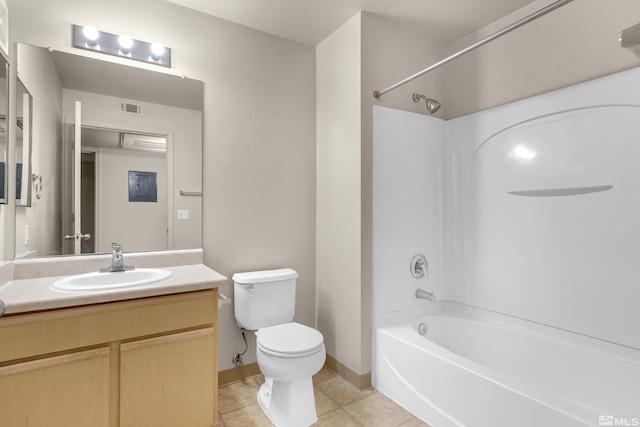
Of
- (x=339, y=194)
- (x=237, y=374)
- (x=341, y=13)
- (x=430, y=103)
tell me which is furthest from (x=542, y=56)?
(x=237, y=374)

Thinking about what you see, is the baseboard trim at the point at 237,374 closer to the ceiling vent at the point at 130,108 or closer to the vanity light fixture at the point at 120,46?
the ceiling vent at the point at 130,108

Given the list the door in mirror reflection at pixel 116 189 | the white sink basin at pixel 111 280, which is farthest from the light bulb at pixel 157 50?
the white sink basin at pixel 111 280

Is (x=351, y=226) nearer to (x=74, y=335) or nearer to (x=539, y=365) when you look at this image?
(x=539, y=365)

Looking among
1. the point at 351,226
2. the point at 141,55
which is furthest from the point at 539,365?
the point at 141,55

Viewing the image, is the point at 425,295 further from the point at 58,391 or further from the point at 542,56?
the point at 58,391

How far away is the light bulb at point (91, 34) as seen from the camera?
1894mm

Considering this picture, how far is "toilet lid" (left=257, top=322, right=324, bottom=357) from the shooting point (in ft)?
5.86

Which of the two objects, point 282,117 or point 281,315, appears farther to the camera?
point 282,117

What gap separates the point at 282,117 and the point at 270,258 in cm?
108

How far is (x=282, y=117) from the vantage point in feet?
8.39

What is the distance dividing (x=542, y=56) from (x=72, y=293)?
291 centimetres

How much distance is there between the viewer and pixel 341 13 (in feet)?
7.42

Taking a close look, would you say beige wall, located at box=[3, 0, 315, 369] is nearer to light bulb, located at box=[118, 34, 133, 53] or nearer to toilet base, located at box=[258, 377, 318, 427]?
light bulb, located at box=[118, 34, 133, 53]

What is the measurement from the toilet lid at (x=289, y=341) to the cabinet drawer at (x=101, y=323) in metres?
0.35
